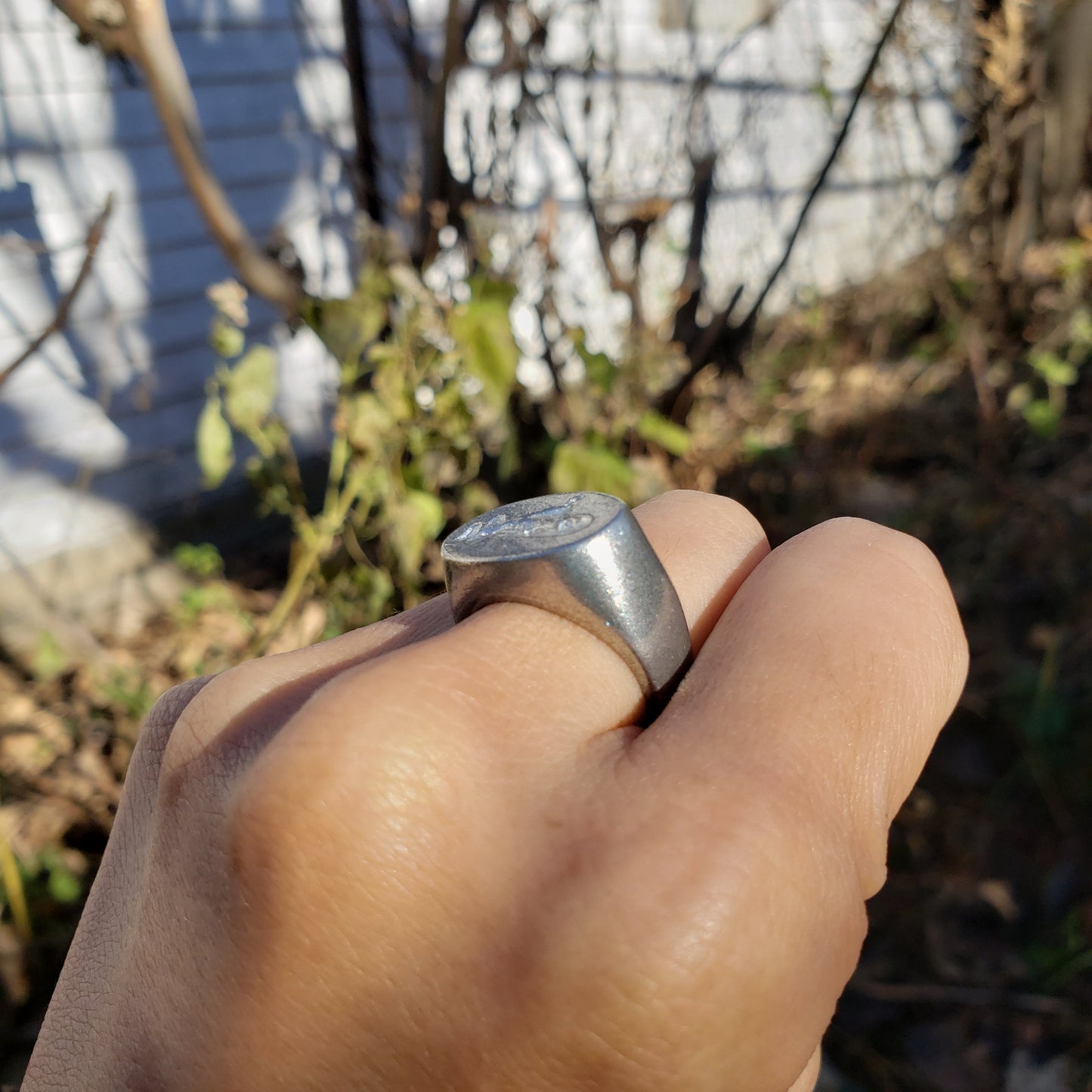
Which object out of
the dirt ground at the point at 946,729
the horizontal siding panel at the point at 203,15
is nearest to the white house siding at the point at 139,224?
the horizontal siding panel at the point at 203,15

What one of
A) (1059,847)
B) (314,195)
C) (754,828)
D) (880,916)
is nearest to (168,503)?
(314,195)

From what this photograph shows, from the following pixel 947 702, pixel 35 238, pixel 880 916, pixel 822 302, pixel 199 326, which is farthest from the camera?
pixel 822 302

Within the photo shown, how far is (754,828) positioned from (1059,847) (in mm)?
1890

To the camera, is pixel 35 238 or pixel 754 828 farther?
pixel 35 238

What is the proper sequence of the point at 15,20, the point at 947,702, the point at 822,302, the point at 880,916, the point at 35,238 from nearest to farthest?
the point at 947,702, the point at 880,916, the point at 15,20, the point at 35,238, the point at 822,302

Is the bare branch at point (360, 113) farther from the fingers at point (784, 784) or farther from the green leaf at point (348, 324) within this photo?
the fingers at point (784, 784)

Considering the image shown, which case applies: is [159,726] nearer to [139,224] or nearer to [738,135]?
[139,224]

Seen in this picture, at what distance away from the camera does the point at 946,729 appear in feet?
7.61

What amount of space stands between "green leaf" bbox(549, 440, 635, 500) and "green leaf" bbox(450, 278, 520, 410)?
28 centimetres

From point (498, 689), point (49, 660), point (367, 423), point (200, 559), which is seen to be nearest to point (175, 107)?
point (367, 423)

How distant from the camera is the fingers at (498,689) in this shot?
0.53 metres

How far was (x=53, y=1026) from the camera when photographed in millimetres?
680

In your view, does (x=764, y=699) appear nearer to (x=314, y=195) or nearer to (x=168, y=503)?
(x=168, y=503)

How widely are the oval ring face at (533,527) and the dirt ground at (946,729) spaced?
4.84ft
